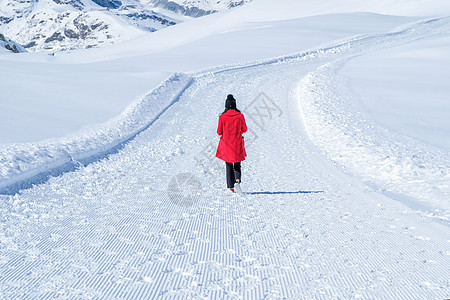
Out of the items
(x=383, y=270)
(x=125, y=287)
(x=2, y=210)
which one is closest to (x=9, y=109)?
(x=2, y=210)

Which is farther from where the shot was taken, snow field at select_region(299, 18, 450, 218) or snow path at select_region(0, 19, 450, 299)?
Result: snow field at select_region(299, 18, 450, 218)

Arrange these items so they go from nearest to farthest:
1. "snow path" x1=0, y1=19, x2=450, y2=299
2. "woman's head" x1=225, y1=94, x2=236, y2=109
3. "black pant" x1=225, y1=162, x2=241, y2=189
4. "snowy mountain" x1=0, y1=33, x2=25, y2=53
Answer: "snow path" x1=0, y1=19, x2=450, y2=299 → "woman's head" x1=225, y1=94, x2=236, y2=109 → "black pant" x1=225, y1=162, x2=241, y2=189 → "snowy mountain" x1=0, y1=33, x2=25, y2=53

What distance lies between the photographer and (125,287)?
3518 mm

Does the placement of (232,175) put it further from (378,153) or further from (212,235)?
(378,153)

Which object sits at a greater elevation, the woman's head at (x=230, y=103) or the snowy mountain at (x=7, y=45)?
the snowy mountain at (x=7, y=45)

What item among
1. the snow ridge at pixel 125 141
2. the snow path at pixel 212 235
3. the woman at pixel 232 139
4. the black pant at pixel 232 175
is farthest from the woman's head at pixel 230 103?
the snow ridge at pixel 125 141

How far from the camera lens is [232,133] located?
670 centimetres

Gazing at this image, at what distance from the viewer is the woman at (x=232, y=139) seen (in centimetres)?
659

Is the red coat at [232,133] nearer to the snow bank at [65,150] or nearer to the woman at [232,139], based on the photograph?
the woman at [232,139]

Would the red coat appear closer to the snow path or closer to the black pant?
the black pant

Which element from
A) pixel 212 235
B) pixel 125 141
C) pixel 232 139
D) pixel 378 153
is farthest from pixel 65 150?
pixel 378 153

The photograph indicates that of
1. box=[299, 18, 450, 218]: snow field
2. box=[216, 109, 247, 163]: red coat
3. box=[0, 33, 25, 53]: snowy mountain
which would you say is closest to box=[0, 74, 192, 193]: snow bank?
box=[216, 109, 247, 163]: red coat

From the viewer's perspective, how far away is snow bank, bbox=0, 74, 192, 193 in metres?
6.56

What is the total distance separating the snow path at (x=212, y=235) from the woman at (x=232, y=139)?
1.12ft
